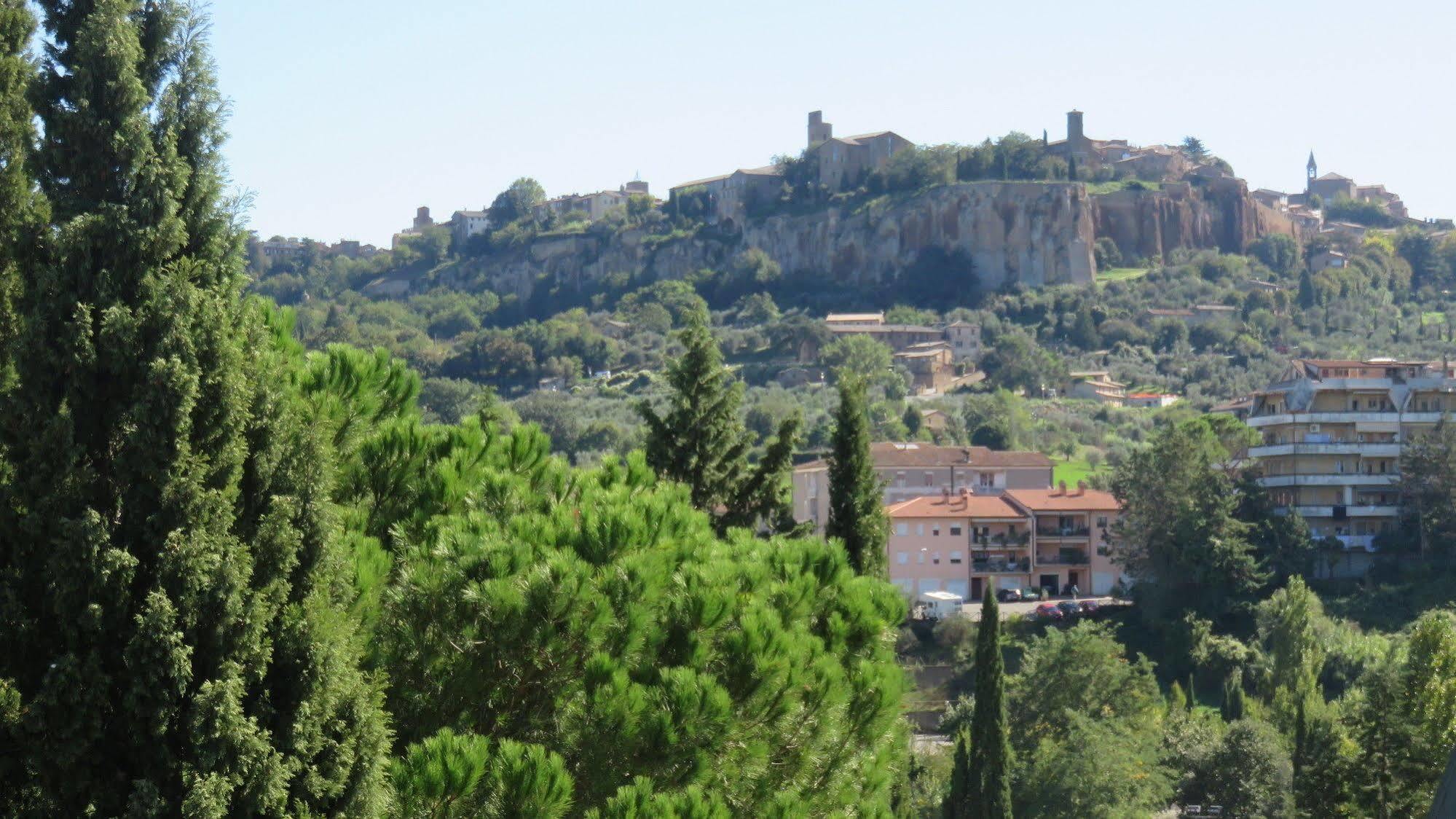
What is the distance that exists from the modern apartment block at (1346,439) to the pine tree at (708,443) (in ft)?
115

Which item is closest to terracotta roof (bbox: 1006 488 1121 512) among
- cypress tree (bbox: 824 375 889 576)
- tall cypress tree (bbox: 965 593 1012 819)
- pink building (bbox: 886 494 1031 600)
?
pink building (bbox: 886 494 1031 600)

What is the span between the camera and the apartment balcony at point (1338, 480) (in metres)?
50.4

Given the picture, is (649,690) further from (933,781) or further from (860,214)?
(860,214)

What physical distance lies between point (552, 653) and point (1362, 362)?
48.7 metres

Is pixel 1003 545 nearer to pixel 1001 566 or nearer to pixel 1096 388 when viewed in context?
pixel 1001 566

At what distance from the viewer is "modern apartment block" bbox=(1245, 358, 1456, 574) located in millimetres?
50438

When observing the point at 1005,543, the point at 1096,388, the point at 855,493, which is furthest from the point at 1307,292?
the point at 855,493

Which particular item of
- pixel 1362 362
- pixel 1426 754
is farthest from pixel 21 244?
pixel 1362 362

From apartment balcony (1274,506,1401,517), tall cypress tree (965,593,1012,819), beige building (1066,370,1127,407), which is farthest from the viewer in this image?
beige building (1066,370,1127,407)

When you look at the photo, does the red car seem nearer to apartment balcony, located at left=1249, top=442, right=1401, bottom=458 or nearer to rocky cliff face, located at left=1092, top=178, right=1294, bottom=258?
apartment balcony, located at left=1249, top=442, right=1401, bottom=458

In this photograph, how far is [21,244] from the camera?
661cm

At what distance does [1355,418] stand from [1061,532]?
9482 mm

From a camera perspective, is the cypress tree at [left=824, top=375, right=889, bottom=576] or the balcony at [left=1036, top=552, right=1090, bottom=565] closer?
the cypress tree at [left=824, top=375, right=889, bottom=576]

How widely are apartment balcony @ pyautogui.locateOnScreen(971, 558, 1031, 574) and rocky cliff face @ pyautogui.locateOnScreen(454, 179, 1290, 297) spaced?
68158mm
